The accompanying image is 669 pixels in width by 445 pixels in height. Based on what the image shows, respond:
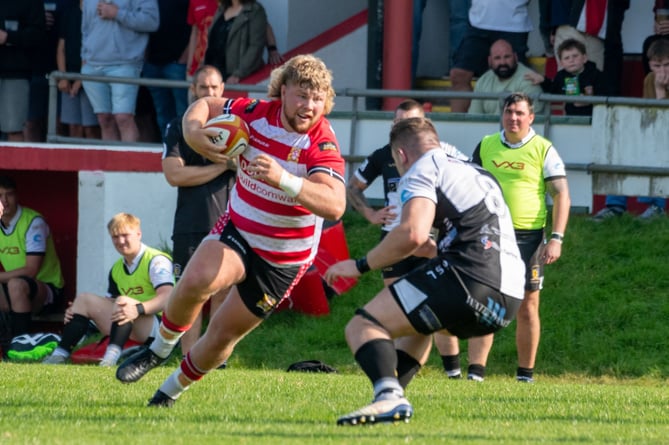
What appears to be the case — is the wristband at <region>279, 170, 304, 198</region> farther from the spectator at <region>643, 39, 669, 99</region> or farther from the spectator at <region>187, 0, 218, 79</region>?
the spectator at <region>187, 0, 218, 79</region>

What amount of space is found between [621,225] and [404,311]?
25.6 ft

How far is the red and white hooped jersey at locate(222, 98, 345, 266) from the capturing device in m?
7.27

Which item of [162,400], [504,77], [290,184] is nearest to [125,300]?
[504,77]

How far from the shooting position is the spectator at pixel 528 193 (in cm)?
1050

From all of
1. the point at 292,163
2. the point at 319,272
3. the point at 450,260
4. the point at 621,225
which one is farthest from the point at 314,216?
the point at 621,225

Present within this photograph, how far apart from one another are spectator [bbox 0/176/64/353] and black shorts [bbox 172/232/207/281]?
3.55m

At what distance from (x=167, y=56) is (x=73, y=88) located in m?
1.18

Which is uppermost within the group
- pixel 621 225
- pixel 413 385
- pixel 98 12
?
pixel 98 12

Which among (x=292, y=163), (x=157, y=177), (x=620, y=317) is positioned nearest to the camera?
(x=292, y=163)

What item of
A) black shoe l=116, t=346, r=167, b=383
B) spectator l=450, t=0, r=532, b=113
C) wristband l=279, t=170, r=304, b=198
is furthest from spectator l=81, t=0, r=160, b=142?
wristband l=279, t=170, r=304, b=198

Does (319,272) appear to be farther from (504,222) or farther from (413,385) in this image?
(504,222)

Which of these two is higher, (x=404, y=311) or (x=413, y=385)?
(x=404, y=311)

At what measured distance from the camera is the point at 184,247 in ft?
37.7

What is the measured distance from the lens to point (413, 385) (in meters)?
9.63
